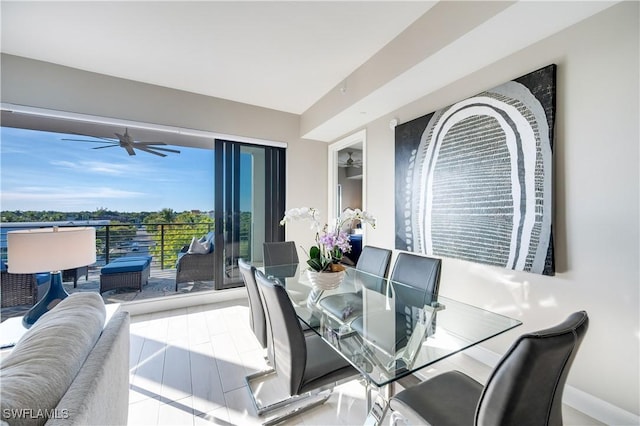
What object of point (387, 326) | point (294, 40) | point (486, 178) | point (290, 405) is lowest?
point (290, 405)

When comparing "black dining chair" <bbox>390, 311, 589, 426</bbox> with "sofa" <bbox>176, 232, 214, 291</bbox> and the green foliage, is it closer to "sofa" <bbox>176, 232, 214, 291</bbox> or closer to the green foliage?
the green foliage

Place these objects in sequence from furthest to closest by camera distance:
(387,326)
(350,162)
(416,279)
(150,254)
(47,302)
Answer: (350,162) < (150,254) < (416,279) < (47,302) < (387,326)

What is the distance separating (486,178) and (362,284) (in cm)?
132

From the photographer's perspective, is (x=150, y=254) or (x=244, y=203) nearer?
(x=244, y=203)

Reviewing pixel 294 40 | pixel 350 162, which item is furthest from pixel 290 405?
pixel 350 162

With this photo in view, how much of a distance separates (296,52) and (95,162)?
3.92 metres

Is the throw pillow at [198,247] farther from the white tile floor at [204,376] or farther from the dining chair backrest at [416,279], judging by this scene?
the dining chair backrest at [416,279]

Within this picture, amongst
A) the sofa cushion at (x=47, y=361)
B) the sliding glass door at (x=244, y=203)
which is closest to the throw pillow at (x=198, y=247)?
the sliding glass door at (x=244, y=203)

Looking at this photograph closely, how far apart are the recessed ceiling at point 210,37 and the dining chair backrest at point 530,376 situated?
2.22 meters

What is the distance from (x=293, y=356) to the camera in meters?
1.21

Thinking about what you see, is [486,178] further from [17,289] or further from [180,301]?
[17,289]

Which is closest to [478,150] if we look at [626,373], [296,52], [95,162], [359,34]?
[359,34]

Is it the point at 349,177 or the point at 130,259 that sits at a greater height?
the point at 349,177

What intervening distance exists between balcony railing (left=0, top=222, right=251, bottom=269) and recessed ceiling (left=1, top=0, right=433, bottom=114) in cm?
219
